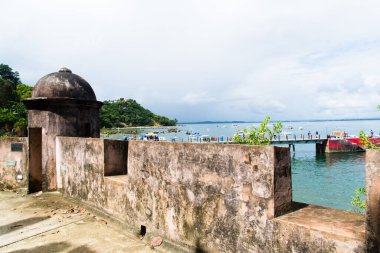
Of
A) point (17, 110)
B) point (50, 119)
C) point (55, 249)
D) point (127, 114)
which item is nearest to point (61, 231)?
point (55, 249)

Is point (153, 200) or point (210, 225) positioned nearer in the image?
point (210, 225)

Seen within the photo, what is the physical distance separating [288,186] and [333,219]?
0.57 m

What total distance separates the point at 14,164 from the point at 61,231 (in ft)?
15.9

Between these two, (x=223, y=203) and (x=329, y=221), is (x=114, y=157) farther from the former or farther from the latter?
(x=329, y=221)

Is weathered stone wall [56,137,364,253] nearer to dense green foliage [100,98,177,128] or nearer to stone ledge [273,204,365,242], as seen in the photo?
stone ledge [273,204,365,242]

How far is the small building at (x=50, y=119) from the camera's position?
315 inches

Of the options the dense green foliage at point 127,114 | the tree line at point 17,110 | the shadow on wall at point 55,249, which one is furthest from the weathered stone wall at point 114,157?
the dense green foliage at point 127,114

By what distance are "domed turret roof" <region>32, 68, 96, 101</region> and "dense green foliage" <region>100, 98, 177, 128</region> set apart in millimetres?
112497

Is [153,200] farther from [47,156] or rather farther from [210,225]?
[47,156]

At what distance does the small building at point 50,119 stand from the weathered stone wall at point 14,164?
31.3 inches

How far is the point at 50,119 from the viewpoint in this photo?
8094 millimetres

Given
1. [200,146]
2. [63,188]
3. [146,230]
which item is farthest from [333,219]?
[63,188]

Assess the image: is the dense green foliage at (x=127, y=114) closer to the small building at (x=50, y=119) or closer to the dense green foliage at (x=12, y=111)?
the dense green foliage at (x=12, y=111)

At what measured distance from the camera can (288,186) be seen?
3328 millimetres
